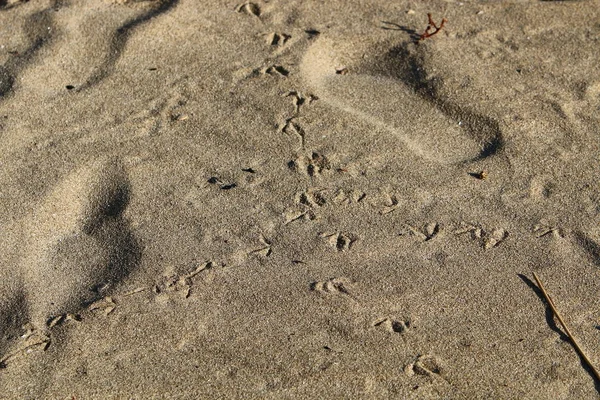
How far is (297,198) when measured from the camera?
2.59 m

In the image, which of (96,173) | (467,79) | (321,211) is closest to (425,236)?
(321,211)

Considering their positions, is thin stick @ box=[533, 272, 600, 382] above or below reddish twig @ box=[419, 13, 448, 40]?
below

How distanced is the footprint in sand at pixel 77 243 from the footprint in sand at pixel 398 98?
0.93 m

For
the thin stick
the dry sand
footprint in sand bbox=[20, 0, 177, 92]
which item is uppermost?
footprint in sand bbox=[20, 0, 177, 92]

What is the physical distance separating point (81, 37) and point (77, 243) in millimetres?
1155

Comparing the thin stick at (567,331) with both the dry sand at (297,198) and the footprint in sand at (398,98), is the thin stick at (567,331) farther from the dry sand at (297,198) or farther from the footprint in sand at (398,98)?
the footprint in sand at (398,98)

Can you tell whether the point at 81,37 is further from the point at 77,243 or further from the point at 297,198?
the point at 297,198

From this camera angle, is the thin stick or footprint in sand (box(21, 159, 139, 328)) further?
footprint in sand (box(21, 159, 139, 328))

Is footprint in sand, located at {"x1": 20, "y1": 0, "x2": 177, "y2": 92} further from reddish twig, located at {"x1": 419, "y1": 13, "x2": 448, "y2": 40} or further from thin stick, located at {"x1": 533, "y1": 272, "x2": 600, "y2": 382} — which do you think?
thin stick, located at {"x1": 533, "y1": 272, "x2": 600, "y2": 382}

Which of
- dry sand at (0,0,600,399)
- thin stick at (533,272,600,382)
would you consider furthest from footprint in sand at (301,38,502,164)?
thin stick at (533,272,600,382)

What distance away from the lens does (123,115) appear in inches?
114

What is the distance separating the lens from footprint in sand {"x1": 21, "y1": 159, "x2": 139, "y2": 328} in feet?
7.59

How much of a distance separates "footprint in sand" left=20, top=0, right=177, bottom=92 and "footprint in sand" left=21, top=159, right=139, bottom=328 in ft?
1.84

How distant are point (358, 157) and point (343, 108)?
283mm
